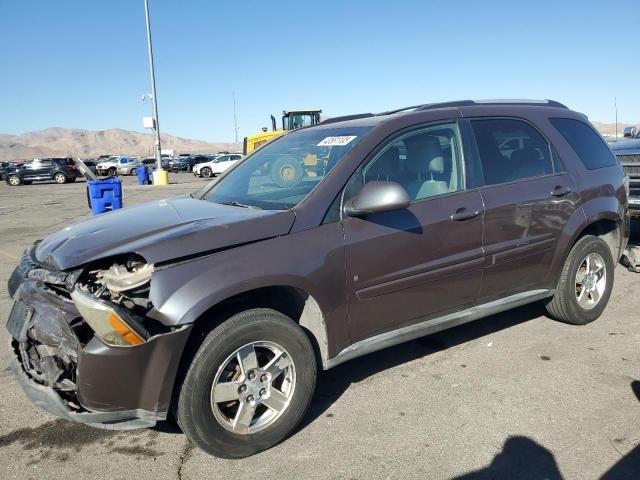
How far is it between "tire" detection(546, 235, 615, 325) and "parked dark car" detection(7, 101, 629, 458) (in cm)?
3

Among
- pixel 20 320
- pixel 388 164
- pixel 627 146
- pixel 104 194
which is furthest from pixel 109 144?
pixel 388 164

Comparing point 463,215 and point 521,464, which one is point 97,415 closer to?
point 521,464

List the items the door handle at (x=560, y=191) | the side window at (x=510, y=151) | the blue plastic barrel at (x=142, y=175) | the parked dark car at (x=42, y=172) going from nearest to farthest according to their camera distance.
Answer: the side window at (x=510, y=151)
the door handle at (x=560, y=191)
the blue plastic barrel at (x=142, y=175)
the parked dark car at (x=42, y=172)

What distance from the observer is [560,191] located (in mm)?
3945

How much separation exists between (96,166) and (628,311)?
43366 mm

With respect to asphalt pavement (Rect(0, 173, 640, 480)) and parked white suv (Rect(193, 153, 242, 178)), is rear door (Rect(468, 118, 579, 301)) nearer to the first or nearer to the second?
asphalt pavement (Rect(0, 173, 640, 480))

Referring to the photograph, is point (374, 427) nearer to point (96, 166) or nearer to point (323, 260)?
point (323, 260)

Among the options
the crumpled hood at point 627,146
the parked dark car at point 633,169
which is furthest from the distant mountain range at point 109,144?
the parked dark car at point 633,169

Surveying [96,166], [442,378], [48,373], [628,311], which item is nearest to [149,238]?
[48,373]

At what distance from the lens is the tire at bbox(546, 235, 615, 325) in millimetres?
4184

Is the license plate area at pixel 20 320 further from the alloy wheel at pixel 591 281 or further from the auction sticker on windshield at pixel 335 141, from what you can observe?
the alloy wheel at pixel 591 281

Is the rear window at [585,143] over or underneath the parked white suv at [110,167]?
underneath

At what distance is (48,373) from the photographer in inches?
102

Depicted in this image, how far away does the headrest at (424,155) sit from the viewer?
3.43 meters
